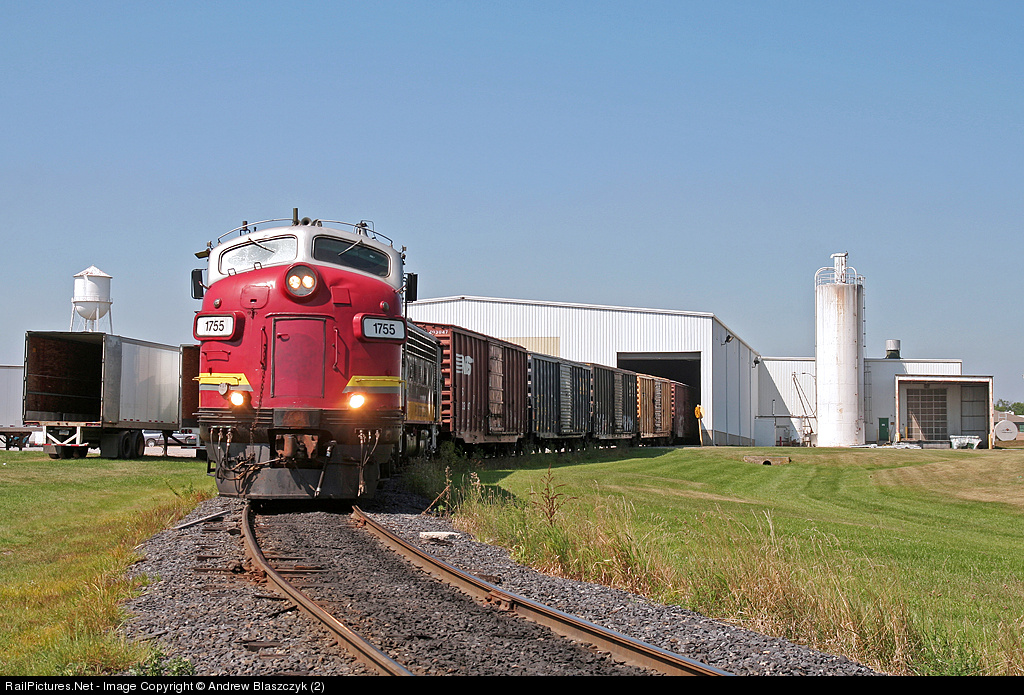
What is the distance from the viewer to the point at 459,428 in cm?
2359

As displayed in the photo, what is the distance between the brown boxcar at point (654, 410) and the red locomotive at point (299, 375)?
101 ft

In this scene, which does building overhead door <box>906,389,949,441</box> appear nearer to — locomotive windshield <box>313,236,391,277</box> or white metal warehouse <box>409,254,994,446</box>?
white metal warehouse <box>409,254,994,446</box>

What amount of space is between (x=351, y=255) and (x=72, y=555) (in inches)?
221

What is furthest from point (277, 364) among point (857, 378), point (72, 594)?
point (857, 378)

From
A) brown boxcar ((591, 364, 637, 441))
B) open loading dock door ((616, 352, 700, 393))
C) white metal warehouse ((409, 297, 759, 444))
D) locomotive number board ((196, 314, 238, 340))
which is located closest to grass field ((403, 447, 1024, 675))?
locomotive number board ((196, 314, 238, 340))

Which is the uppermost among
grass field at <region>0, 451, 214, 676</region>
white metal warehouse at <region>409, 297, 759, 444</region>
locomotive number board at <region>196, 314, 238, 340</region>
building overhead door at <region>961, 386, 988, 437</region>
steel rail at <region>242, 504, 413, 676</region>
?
white metal warehouse at <region>409, 297, 759, 444</region>

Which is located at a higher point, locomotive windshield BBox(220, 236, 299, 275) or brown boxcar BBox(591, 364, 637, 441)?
locomotive windshield BBox(220, 236, 299, 275)

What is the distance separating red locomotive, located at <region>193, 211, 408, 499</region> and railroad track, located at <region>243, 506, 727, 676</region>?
3097 millimetres

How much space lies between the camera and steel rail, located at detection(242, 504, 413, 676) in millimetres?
5637

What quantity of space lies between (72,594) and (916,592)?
8.44m

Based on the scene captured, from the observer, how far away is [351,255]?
13.9m

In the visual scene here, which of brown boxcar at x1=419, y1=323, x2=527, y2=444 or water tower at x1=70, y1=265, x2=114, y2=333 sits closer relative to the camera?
brown boxcar at x1=419, y1=323, x2=527, y2=444

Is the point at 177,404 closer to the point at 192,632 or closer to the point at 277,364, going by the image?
the point at 277,364

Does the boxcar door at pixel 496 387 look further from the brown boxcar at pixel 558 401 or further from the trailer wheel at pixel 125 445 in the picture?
the trailer wheel at pixel 125 445
